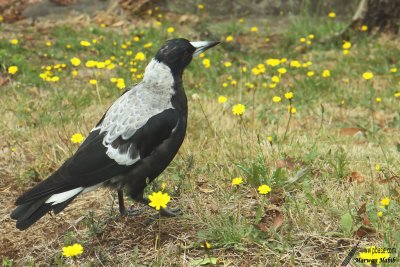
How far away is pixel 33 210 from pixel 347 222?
1606 millimetres

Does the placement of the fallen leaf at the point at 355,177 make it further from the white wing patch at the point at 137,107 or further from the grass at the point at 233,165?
the white wing patch at the point at 137,107

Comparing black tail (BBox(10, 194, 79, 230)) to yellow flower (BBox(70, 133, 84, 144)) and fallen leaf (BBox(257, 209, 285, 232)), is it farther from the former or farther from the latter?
fallen leaf (BBox(257, 209, 285, 232))

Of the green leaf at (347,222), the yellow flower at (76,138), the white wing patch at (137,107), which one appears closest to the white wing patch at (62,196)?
the white wing patch at (137,107)

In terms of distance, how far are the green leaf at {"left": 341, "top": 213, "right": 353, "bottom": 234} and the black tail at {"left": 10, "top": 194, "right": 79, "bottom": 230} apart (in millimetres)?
1432

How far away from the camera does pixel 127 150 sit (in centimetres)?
317

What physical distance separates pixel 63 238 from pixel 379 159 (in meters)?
2.29

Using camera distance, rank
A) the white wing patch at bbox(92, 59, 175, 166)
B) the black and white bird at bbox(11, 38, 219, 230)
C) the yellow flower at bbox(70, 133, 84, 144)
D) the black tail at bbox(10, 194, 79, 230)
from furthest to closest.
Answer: the yellow flower at bbox(70, 133, 84, 144) < the white wing patch at bbox(92, 59, 175, 166) < the black and white bird at bbox(11, 38, 219, 230) < the black tail at bbox(10, 194, 79, 230)

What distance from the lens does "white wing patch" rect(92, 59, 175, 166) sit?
320 centimetres

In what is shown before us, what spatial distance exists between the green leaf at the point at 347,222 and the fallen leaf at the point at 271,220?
33 centimetres

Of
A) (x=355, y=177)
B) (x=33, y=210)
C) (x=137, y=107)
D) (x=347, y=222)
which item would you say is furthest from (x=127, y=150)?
(x=355, y=177)

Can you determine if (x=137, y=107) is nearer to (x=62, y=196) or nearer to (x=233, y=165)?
(x=62, y=196)

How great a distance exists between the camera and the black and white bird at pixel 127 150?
304 cm

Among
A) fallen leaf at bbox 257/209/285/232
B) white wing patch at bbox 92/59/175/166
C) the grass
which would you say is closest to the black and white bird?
white wing patch at bbox 92/59/175/166

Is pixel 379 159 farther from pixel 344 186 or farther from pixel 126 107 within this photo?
pixel 126 107
